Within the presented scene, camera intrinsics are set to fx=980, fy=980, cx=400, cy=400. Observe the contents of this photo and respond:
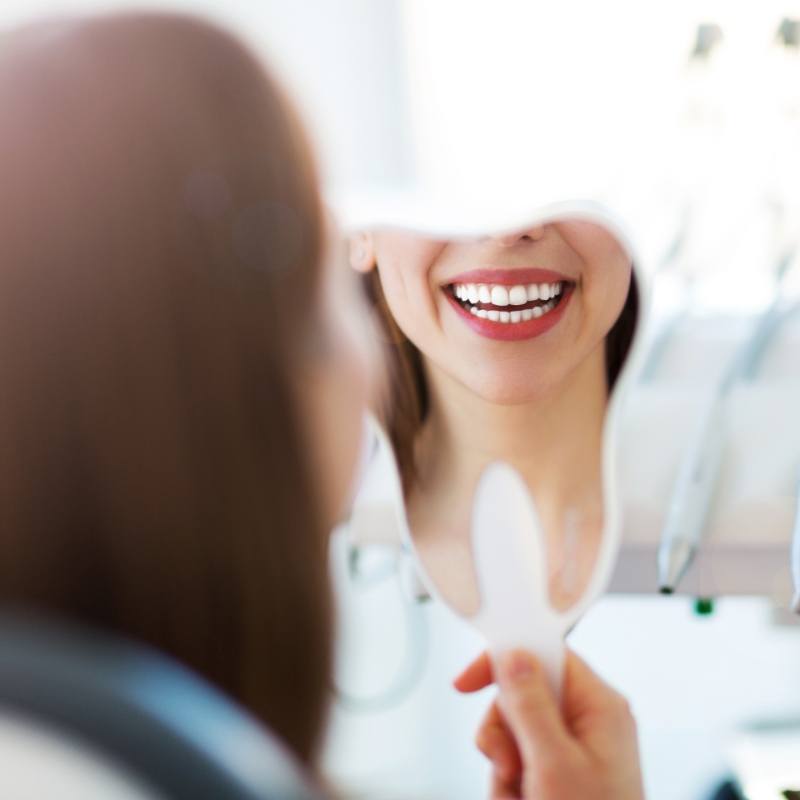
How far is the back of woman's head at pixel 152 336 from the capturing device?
14.1 inches

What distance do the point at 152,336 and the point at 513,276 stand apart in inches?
9.8

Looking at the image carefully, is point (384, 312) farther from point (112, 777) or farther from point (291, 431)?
point (112, 777)

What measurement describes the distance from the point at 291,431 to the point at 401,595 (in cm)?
29

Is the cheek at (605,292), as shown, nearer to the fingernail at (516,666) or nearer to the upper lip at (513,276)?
the upper lip at (513,276)

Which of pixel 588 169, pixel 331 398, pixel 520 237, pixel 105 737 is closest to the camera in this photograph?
pixel 105 737

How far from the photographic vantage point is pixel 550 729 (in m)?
0.58

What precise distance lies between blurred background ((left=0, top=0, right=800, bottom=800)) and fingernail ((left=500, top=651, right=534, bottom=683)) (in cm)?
2

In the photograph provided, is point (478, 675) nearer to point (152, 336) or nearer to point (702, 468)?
point (702, 468)

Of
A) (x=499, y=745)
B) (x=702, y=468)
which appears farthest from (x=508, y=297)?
(x=499, y=745)

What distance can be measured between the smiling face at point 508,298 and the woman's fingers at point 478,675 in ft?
0.54

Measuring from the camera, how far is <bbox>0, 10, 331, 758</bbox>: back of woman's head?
0.36 metres

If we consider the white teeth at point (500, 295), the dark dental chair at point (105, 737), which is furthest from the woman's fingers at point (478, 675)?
the dark dental chair at point (105, 737)

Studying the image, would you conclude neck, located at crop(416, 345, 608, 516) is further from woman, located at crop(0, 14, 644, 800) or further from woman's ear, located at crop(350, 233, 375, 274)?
woman, located at crop(0, 14, 644, 800)

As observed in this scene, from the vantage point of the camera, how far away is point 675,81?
2.18 ft
